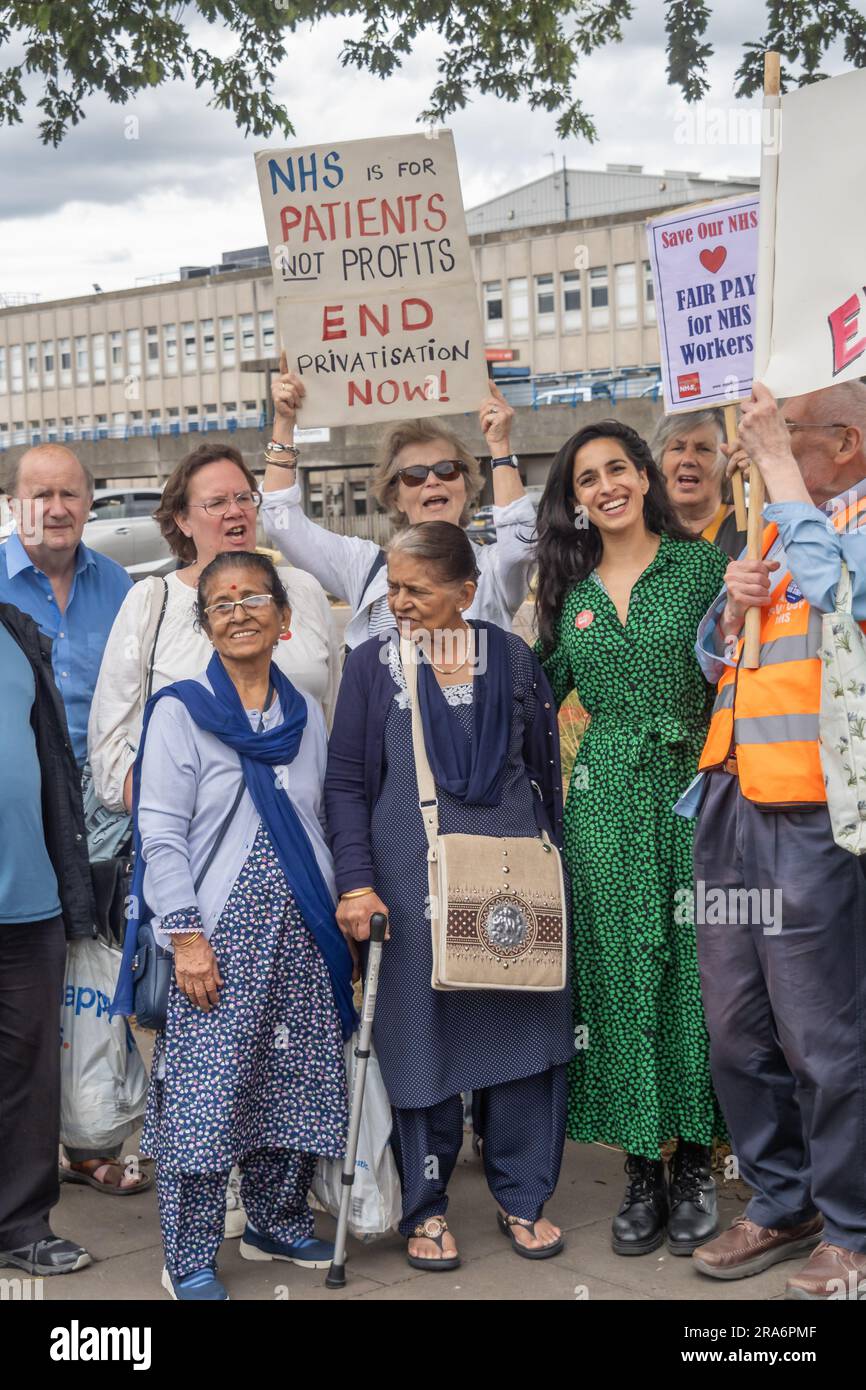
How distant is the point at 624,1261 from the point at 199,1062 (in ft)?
4.30

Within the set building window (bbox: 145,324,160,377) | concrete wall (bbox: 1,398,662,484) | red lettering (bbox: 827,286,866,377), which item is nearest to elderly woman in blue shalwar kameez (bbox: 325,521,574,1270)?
red lettering (bbox: 827,286,866,377)

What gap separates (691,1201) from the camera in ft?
15.0

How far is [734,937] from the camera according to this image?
4.26 m

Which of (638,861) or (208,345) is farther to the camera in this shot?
(208,345)

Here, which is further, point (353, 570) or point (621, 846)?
point (353, 570)

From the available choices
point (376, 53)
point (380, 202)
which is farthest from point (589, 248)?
point (380, 202)

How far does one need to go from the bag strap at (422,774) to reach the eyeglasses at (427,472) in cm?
82

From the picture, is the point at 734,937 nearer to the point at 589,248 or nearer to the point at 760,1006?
the point at 760,1006

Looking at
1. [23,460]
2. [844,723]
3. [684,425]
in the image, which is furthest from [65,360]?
[844,723]

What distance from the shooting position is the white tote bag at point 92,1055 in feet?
16.2

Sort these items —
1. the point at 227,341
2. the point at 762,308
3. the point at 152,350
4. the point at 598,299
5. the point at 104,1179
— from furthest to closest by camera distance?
the point at 152,350, the point at 227,341, the point at 598,299, the point at 104,1179, the point at 762,308

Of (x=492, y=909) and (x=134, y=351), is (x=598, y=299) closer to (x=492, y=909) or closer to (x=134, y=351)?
(x=134, y=351)

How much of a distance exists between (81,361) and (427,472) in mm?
81540

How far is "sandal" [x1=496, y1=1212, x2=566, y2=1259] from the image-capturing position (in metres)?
4.46
